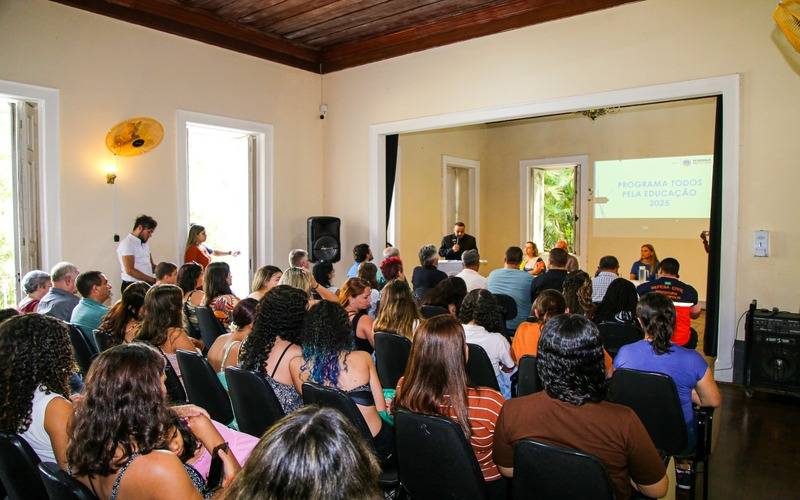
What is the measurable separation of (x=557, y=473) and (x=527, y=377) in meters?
1.21

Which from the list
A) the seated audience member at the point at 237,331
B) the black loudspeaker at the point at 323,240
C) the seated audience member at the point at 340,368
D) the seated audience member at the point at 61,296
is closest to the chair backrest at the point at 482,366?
the seated audience member at the point at 340,368

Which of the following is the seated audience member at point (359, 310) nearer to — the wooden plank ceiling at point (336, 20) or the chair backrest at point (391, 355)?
the chair backrest at point (391, 355)

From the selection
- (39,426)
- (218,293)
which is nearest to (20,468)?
(39,426)

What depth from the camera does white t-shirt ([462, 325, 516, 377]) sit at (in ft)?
10.4

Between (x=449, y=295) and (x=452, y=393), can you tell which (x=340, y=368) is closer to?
(x=452, y=393)

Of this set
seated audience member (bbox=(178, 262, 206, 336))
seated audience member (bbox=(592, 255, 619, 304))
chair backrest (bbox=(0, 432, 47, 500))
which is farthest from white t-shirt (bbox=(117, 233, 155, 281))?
seated audience member (bbox=(592, 255, 619, 304))

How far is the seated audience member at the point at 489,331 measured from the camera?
3168mm

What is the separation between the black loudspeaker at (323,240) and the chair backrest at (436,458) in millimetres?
5485

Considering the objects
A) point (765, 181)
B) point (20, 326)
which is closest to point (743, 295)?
point (765, 181)

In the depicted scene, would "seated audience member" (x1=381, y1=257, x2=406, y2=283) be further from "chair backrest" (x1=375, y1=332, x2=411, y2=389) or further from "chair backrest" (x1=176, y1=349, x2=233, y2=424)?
"chair backrest" (x1=176, y1=349, x2=233, y2=424)

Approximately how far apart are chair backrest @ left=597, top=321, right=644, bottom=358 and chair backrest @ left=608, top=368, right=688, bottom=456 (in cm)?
109

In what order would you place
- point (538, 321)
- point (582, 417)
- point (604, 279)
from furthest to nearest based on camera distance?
point (604, 279) < point (538, 321) < point (582, 417)

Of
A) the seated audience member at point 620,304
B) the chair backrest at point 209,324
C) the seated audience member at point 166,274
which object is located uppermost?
the seated audience member at point 166,274

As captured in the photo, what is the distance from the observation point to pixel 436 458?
1.84m
